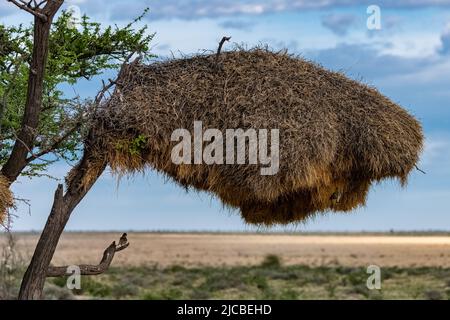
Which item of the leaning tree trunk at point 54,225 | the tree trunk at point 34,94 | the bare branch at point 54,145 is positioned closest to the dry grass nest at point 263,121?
the leaning tree trunk at point 54,225

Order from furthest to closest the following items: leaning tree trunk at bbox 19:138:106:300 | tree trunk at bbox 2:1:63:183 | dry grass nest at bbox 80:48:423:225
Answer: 1. tree trunk at bbox 2:1:63:183
2. leaning tree trunk at bbox 19:138:106:300
3. dry grass nest at bbox 80:48:423:225

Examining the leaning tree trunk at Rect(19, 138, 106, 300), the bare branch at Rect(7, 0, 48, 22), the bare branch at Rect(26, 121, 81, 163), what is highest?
the bare branch at Rect(7, 0, 48, 22)

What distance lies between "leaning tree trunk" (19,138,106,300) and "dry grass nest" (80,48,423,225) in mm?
280

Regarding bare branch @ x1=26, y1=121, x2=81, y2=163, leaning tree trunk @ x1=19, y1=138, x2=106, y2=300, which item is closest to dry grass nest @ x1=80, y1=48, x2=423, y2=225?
leaning tree trunk @ x1=19, y1=138, x2=106, y2=300

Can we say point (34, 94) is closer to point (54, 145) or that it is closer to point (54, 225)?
point (54, 145)

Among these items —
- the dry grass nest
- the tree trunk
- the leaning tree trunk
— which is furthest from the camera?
the tree trunk

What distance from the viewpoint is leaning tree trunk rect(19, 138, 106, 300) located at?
34.8ft

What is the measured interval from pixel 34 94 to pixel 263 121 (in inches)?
115

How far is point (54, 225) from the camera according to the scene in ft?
34.8

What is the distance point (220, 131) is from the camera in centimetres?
1034

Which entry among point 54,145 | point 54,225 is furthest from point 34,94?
point 54,225

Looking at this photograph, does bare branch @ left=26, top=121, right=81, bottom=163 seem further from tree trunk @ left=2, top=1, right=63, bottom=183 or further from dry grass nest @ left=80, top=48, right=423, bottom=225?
dry grass nest @ left=80, top=48, right=423, bottom=225
